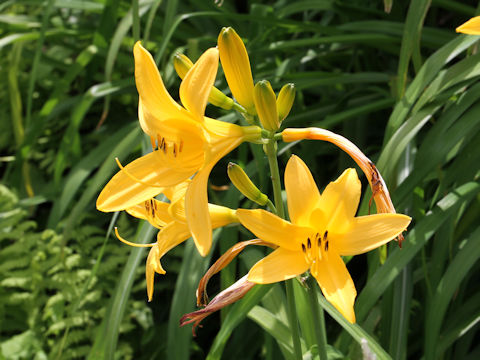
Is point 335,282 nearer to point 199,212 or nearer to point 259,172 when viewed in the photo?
point 199,212

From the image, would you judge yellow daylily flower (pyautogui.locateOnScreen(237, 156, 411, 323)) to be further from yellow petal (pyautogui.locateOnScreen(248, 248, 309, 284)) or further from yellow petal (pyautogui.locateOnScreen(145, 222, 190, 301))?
yellow petal (pyautogui.locateOnScreen(145, 222, 190, 301))

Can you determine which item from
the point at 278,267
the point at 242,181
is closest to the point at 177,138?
the point at 242,181

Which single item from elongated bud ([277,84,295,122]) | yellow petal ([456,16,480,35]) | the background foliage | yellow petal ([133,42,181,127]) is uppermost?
yellow petal ([456,16,480,35])

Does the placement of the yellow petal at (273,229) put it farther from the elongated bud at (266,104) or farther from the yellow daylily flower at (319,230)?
the elongated bud at (266,104)

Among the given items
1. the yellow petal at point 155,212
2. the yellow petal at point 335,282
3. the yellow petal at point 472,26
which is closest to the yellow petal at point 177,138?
the yellow petal at point 155,212

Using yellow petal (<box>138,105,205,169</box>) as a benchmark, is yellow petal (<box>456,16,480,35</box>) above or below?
above

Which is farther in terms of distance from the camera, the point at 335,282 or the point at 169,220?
the point at 169,220

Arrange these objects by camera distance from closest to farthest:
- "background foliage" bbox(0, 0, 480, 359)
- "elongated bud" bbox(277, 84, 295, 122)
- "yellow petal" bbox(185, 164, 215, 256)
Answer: "yellow petal" bbox(185, 164, 215, 256) < "elongated bud" bbox(277, 84, 295, 122) < "background foliage" bbox(0, 0, 480, 359)

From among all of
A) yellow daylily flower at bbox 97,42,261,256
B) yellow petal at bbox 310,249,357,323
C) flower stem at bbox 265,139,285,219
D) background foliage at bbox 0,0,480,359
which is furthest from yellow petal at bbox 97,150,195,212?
background foliage at bbox 0,0,480,359
